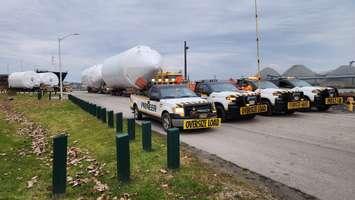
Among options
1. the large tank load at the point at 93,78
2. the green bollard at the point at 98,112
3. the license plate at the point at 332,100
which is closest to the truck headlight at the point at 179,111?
the green bollard at the point at 98,112

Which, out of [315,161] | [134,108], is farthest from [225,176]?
[134,108]

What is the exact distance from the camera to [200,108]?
547 inches

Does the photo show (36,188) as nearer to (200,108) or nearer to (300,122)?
(200,108)

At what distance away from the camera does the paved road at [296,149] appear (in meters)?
7.46

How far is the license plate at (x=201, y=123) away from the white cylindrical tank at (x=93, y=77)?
37582 millimetres

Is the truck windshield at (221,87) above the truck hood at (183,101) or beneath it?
above

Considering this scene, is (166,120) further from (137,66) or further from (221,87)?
(137,66)

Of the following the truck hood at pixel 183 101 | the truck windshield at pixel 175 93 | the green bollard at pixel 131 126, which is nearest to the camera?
the green bollard at pixel 131 126

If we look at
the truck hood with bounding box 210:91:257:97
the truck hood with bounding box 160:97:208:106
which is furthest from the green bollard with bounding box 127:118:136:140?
the truck hood with bounding box 210:91:257:97

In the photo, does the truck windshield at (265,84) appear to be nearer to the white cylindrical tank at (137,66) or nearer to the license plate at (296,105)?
the license plate at (296,105)

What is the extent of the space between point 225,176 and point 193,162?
1.25m

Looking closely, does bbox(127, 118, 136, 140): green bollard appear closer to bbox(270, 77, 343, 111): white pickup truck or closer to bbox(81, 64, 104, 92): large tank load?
bbox(270, 77, 343, 111): white pickup truck

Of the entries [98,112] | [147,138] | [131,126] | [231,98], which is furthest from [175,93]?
[147,138]

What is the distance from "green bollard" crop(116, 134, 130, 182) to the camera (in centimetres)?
738
